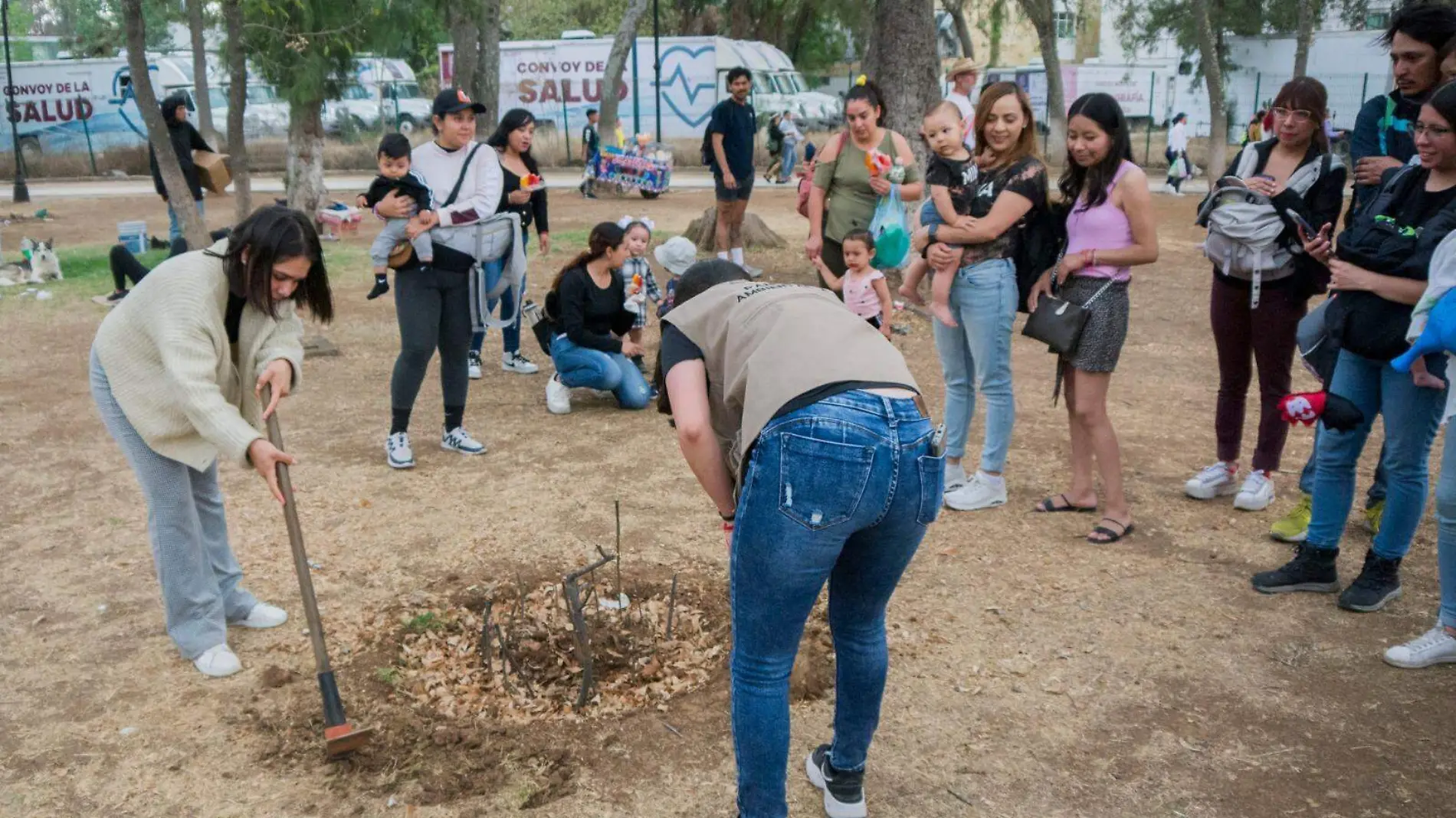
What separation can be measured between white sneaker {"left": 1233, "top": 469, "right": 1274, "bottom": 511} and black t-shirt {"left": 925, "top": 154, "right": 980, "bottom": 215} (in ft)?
5.53

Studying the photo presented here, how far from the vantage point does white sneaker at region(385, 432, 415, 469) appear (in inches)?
215

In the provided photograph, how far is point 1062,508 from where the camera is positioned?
484cm

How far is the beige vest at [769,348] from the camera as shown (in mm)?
2287

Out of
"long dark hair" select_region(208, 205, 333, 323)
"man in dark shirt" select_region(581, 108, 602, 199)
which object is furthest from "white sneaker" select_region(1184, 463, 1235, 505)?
"man in dark shirt" select_region(581, 108, 602, 199)

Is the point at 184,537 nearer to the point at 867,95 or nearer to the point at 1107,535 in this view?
the point at 1107,535

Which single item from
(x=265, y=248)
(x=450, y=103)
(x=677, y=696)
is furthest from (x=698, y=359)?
(x=450, y=103)

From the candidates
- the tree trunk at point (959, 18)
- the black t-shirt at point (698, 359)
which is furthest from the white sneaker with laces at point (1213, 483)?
the tree trunk at point (959, 18)

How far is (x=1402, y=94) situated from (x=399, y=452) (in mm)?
4483

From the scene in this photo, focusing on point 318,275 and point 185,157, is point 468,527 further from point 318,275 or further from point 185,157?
point 185,157

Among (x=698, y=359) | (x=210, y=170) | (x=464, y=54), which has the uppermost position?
(x=464, y=54)

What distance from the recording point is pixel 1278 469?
533 cm

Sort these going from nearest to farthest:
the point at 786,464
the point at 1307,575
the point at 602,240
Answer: the point at 786,464, the point at 1307,575, the point at 602,240

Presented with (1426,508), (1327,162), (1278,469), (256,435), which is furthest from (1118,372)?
(256,435)

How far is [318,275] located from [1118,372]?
527cm
